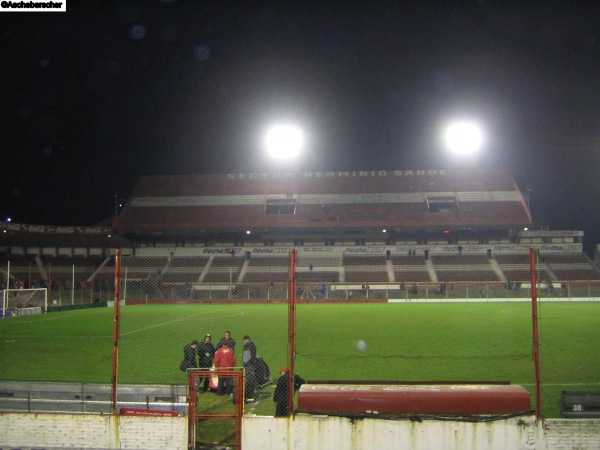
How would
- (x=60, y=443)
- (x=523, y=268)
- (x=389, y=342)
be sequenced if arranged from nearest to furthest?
(x=60, y=443)
(x=389, y=342)
(x=523, y=268)

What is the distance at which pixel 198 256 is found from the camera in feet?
144

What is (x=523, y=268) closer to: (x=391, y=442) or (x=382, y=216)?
(x=382, y=216)

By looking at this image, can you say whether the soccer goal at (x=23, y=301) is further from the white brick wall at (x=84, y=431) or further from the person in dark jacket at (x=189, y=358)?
the white brick wall at (x=84, y=431)

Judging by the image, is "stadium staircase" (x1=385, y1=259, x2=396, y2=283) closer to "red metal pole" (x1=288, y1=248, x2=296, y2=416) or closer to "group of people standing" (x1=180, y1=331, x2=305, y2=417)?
"group of people standing" (x1=180, y1=331, x2=305, y2=417)

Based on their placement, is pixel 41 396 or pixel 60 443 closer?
pixel 60 443

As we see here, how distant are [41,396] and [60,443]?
4.75 feet

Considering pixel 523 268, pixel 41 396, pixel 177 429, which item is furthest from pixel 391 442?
pixel 523 268

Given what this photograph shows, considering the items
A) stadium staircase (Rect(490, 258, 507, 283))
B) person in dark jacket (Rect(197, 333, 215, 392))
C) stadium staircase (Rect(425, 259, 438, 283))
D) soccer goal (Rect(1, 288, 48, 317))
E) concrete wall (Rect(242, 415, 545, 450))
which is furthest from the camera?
stadium staircase (Rect(425, 259, 438, 283))

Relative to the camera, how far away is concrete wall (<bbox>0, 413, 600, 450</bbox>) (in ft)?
21.8

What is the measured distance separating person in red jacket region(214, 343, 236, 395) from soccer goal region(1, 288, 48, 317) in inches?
927

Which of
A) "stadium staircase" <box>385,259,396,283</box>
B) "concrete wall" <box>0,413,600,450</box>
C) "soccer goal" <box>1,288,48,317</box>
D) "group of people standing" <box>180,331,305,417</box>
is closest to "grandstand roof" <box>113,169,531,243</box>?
"stadium staircase" <box>385,259,396,283</box>

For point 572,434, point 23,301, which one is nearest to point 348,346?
point 572,434

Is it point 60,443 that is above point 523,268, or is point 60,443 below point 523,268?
below

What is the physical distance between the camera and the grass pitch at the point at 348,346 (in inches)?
471
